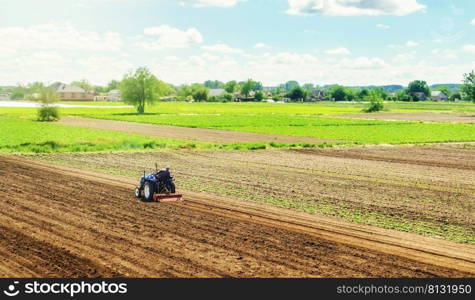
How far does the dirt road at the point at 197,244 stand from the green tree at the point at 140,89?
328 feet

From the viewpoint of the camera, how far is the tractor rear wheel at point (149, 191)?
2116cm

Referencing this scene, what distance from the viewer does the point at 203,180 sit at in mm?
27500

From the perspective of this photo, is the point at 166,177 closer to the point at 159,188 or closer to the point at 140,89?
the point at 159,188

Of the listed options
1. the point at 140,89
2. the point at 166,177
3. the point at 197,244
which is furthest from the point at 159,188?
the point at 140,89

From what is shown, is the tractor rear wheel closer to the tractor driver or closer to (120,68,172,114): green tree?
the tractor driver

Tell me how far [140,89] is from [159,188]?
333 feet

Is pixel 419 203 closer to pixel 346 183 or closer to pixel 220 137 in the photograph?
pixel 346 183

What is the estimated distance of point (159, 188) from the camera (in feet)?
70.4

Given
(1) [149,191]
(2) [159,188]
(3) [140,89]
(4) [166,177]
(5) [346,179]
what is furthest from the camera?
(3) [140,89]

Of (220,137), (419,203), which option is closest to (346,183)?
(419,203)

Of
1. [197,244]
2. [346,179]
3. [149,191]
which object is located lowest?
[197,244]

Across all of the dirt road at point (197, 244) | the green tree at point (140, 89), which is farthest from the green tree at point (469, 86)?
the dirt road at point (197, 244)

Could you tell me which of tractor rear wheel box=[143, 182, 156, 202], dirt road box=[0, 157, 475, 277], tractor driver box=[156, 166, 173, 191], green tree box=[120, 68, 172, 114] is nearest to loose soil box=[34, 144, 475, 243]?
dirt road box=[0, 157, 475, 277]

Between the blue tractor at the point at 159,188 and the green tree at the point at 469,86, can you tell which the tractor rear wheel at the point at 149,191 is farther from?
the green tree at the point at 469,86
